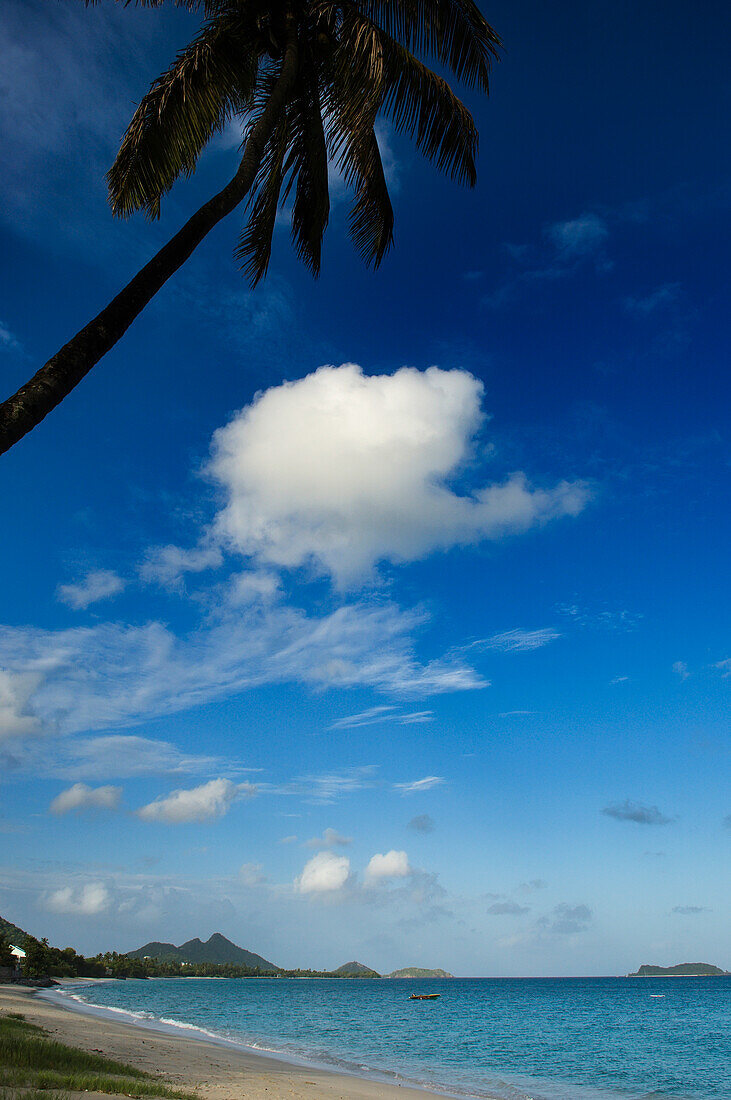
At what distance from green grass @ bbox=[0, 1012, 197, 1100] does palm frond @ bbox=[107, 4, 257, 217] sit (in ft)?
31.4

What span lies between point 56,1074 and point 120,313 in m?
9.05

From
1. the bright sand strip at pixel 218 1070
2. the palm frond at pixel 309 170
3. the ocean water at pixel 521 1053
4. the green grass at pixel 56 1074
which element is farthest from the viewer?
the ocean water at pixel 521 1053

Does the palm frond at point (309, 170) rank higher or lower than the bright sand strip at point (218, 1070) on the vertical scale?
higher

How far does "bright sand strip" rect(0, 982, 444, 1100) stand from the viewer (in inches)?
523

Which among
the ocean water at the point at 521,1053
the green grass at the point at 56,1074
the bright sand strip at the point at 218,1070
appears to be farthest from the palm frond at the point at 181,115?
the ocean water at the point at 521,1053

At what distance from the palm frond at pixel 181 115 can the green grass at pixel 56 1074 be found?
958cm

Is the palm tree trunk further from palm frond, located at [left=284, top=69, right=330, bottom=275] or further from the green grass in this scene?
the green grass

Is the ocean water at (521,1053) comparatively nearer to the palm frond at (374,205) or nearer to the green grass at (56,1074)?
the green grass at (56,1074)

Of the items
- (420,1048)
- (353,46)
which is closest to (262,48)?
(353,46)

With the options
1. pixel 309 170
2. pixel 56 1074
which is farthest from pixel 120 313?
pixel 56 1074

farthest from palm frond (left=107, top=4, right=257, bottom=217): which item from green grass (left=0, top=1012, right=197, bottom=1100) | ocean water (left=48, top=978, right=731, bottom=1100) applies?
ocean water (left=48, top=978, right=731, bottom=1100)

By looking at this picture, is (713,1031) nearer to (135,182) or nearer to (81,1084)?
(81,1084)

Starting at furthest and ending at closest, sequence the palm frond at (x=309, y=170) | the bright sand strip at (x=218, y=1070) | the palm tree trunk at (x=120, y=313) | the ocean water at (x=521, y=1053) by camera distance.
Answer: the ocean water at (x=521, y=1053), the bright sand strip at (x=218, y=1070), the palm frond at (x=309, y=170), the palm tree trunk at (x=120, y=313)

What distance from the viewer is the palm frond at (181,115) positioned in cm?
764
